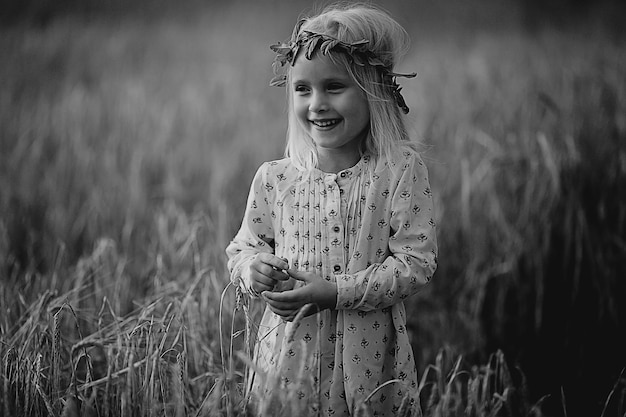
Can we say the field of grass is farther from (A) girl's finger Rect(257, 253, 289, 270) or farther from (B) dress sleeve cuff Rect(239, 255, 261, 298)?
(A) girl's finger Rect(257, 253, 289, 270)

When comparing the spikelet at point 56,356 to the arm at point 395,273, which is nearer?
the arm at point 395,273

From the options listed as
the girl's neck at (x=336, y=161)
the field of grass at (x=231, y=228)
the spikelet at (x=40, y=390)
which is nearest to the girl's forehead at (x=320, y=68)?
the girl's neck at (x=336, y=161)

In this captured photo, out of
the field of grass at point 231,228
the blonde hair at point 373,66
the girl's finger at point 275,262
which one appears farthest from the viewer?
the field of grass at point 231,228

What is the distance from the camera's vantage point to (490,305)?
2.96 m

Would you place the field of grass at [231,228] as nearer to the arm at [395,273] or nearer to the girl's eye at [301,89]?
the arm at [395,273]

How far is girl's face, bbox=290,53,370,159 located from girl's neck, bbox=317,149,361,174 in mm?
30

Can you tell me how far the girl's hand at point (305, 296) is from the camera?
1.51 metres

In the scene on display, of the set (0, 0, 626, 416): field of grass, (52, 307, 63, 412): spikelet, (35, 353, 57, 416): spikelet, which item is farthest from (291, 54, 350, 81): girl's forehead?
(35, 353, 57, 416): spikelet

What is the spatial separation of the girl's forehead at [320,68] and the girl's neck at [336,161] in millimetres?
180

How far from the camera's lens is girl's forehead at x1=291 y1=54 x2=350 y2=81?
160 cm

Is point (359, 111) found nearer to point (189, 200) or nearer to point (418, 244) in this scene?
point (418, 244)

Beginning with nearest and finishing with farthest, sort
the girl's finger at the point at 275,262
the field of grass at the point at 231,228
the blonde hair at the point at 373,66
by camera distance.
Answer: the girl's finger at the point at 275,262 < the blonde hair at the point at 373,66 < the field of grass at the point at 231,228

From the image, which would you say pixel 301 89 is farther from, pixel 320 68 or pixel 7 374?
pixel 7 374

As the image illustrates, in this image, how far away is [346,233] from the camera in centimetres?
161
